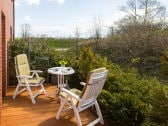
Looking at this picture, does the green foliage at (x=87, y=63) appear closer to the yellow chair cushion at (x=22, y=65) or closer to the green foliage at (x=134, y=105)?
the green foliage at (x=134, y=105)

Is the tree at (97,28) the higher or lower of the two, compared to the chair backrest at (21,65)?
higher

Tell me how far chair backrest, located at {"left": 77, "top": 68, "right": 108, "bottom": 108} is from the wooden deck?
1.77ft

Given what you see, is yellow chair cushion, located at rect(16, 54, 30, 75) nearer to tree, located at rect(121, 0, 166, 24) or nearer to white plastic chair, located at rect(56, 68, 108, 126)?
white plastic chair, located at rect(56, 68, 108, 126)

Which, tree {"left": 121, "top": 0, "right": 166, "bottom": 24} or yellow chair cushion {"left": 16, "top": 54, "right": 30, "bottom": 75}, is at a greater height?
tree {"left": 121, "top": 0, "right": 166, "bottom": 24}

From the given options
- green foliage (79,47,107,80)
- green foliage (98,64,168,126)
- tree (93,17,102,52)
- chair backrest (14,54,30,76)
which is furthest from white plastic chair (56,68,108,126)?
tree (93,17,102,52)

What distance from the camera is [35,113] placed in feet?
17.6

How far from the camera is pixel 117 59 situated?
14195 mm

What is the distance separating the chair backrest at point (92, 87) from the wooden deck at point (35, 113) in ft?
1.77

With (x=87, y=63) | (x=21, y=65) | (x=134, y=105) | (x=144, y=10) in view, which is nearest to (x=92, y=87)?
(x=134, y=105)

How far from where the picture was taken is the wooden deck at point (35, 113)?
4.81m

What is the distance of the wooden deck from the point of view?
15.8 ft

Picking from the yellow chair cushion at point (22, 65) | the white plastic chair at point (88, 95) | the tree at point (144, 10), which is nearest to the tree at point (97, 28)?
the tree at point (144, 10)

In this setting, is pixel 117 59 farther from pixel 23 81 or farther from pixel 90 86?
pixel 90 86

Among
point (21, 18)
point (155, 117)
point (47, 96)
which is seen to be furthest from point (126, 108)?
point (21, 18)
